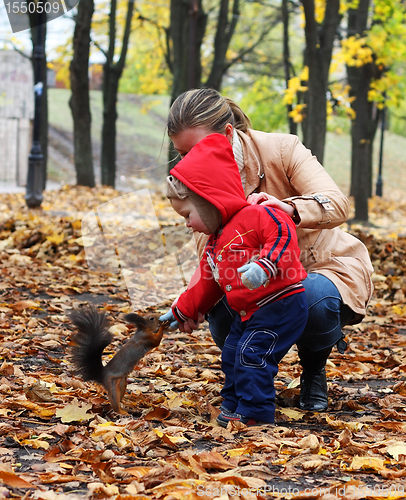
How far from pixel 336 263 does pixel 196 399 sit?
0.96 metres

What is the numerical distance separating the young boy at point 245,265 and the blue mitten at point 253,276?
0.04 feet

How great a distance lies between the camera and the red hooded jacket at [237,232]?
99.8 inches

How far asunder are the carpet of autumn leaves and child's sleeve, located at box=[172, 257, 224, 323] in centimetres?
43

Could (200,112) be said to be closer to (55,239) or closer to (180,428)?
(180,428)

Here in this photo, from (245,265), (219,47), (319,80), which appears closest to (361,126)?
(219,47)

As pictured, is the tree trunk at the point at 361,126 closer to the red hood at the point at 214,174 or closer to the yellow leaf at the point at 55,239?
the yellow leaf at the point at 55,239

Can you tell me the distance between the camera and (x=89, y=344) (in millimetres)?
2684

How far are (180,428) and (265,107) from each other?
22472 millimetres

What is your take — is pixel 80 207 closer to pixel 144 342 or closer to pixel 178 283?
pixel 178 283

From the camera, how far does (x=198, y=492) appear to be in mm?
1823

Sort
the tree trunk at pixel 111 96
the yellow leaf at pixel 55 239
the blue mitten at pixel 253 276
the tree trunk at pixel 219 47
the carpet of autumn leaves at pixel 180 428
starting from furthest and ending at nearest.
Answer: the tree trunk at pixel 111 96 < the tree trunk at pixel 219 47 < the yellow leaf at pixel 55 239 < the blue mitten at pixel 253 276 < the carpet of autumn leaves at pixel 180 428

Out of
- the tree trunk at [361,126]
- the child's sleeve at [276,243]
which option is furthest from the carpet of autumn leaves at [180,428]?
the tree trunk at [361,126]

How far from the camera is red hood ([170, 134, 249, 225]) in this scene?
2592mm

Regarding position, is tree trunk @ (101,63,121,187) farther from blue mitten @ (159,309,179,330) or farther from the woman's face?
blue mitten @ (159,309,179,330)
